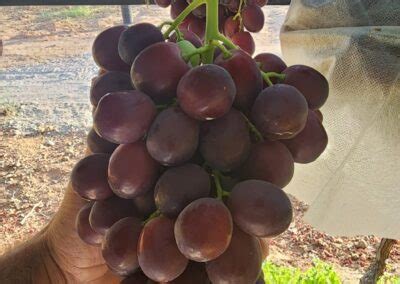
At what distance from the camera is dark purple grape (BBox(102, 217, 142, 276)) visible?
1.58 feet

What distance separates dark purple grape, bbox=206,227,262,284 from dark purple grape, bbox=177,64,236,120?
99 millimetres

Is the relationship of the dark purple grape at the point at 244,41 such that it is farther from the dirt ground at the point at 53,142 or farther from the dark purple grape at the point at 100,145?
the dirt ground at the point at 53,142

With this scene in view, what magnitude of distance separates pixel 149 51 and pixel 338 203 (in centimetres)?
45

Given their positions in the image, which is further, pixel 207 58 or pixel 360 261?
pixel 360 261

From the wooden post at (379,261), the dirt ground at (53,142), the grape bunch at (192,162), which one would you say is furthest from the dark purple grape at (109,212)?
the dirt ground at (53,142)

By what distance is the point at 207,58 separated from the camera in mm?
520

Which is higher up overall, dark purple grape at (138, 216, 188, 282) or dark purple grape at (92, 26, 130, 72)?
dark purple grape at (92, 26, 130, 72)

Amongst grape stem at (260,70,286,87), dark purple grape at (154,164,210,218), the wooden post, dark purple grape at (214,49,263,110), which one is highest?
dark purple grape at (214,49,263,110)

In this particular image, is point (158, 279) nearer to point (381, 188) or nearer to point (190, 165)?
point (190, 165)

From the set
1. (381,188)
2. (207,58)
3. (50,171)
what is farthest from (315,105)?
(50,171)

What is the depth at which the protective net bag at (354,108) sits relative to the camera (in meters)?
0.70

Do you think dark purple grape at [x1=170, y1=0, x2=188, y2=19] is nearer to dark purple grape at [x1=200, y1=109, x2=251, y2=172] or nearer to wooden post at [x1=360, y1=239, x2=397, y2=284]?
dark purple grape at [x1=200, y1=109, x2=251, y2=172]

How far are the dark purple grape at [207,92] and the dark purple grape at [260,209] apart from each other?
3.1 inches

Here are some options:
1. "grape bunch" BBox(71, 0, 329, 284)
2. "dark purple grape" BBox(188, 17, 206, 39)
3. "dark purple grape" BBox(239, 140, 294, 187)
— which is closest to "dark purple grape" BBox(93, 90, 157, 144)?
"grape bunch" BBox(71, 0, 329, 284)
